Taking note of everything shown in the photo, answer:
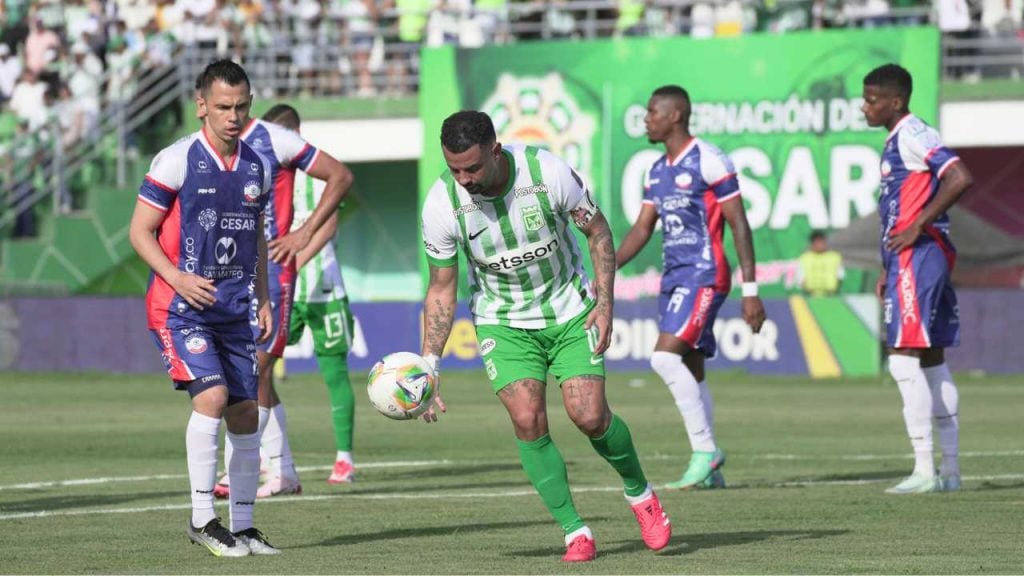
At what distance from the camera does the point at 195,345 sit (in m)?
9.42

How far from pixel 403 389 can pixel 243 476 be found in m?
1.06

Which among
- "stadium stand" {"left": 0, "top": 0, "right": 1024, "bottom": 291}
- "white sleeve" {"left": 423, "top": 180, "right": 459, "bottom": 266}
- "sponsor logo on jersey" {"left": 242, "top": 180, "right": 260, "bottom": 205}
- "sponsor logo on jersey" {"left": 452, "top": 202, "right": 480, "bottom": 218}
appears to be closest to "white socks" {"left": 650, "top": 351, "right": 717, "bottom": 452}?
"white sleeve" {"left": 423, "top": 180, "right": 459, "bottom": 266}

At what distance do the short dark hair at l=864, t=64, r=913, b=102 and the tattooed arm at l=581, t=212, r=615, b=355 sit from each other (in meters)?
4.15

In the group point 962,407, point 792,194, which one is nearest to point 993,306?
point 792,194

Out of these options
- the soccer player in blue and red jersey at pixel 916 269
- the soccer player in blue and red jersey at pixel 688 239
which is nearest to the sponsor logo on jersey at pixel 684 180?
the soccer player in blue and red jersey at pixel 688 239

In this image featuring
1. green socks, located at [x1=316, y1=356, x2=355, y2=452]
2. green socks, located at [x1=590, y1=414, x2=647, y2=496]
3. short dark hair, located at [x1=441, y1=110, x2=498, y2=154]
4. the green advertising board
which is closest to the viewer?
short dark hair, located at [x1=441, y1=110, x2=498, y2=154]

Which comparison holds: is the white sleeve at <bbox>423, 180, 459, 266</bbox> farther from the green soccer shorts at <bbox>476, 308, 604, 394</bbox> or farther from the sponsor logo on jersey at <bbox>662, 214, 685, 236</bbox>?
the sponsor logo on jersey at <bbox>662, 214, 685, 236</bbox>

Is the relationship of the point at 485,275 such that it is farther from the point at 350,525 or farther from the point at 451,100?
the point at 451,100

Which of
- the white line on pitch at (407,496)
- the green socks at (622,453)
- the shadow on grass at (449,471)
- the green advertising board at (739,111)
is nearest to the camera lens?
the green socks at (622,453)

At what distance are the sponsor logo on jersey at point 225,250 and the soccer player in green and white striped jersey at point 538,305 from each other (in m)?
0.99

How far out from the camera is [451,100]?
31.5 m

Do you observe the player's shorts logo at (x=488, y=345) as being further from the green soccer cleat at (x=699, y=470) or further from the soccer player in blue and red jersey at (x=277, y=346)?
the green soccer cleat at (x=699, y=470)

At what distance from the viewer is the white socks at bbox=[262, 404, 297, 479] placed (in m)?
13.0

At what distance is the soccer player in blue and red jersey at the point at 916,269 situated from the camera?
12.7 meters
